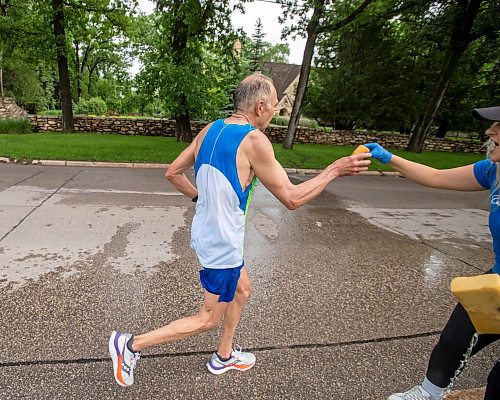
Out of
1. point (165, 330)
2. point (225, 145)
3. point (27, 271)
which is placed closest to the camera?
point (225, 145)

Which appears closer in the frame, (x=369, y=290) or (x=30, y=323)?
(x=30, y=323)

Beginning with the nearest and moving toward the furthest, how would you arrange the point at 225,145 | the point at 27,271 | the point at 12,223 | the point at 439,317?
the point at 225,145 < the point at 439,317 < the point at 27,271 < the point at 12,223

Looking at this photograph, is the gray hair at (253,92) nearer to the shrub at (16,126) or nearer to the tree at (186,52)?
the tree at (186,52)

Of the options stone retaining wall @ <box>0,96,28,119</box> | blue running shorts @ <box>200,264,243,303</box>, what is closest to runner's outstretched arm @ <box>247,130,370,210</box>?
blue running shorts @ <box>200,264,243,303</box>

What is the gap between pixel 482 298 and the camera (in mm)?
1365

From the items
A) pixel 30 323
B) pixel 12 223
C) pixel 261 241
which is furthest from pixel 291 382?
pixel 12 223

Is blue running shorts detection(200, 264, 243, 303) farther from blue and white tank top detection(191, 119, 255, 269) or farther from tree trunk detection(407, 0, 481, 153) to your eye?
tree trunk detection(407, 0, 481, 153)

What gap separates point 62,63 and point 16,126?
3.67 meters

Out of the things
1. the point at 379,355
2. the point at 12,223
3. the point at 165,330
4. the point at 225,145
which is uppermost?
the point at 225,145

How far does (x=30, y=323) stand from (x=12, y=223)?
291cm

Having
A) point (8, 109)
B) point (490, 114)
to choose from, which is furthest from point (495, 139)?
point (8, 109)

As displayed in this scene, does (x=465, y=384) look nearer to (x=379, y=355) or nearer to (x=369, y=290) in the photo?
(x=379, y=355)

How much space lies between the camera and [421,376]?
8.55 ft

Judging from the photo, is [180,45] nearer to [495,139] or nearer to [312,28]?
[312,28]
